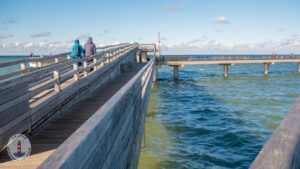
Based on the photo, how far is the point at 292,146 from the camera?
162 cm

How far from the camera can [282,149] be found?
5.04ft

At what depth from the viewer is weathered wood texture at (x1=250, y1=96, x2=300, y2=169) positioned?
140cm

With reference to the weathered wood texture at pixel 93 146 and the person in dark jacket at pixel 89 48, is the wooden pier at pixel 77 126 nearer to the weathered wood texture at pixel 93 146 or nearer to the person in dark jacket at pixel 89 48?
the weathered wood texture at pixel 93 146

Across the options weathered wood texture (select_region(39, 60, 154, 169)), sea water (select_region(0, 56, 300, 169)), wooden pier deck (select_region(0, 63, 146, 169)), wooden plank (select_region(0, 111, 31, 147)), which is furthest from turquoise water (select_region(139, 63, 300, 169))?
weathered wood texture (select_region(39, 60, 154, 169))

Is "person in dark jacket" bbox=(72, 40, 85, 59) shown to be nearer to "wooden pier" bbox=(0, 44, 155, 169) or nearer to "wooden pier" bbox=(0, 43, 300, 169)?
"wooden pier" bbox=(0, 43, 300, 169)

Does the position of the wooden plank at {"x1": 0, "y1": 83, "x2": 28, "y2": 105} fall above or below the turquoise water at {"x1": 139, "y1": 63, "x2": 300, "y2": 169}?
above

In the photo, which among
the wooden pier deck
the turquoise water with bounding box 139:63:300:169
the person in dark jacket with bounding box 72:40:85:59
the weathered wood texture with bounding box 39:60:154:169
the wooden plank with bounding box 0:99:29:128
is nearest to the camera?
the weathered wood texture with bounding box 39:60:154:169

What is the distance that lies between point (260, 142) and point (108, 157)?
1082cm

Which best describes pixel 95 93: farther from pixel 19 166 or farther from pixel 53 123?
pixel 19 166

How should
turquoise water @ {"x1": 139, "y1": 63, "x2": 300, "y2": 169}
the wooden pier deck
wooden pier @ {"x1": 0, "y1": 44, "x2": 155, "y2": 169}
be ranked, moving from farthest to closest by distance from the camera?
turquoise water @ {"x1": 139, "y1": 63, "x2": 300, "y2": 169} → the wooden pier deck → wooden pier @ {"x1": 0, "y1": 44, "x2": 155, "y2": 169}

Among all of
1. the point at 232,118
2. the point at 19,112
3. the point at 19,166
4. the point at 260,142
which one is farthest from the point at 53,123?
the point at 232,118

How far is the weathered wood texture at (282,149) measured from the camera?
1398 millimetres

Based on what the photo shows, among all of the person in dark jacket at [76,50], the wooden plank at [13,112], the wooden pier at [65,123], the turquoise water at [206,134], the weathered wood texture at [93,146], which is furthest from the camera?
the person in dark jacket at [76,50]

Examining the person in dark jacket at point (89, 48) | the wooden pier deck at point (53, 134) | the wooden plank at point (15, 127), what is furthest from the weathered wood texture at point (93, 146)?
the person in dark jacket at point (89, 48)
